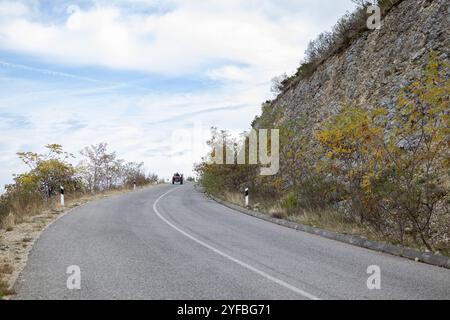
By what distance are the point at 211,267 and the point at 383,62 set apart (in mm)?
17689

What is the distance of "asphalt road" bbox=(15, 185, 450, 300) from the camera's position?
256 inches

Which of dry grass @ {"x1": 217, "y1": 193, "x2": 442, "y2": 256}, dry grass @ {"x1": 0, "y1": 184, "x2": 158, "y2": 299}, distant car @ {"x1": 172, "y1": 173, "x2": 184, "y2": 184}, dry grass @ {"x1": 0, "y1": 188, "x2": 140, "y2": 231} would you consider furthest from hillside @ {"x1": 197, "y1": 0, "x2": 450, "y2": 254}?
distant car @ {"x1": 172, "y1": 173, "x2": 184, "y2": 184}

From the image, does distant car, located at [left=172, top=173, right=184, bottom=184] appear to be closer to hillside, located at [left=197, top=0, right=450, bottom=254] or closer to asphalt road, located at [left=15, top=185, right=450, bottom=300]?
hillside, located at [left=197, top=0, right=450, bottom=254]

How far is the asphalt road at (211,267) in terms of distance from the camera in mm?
6500

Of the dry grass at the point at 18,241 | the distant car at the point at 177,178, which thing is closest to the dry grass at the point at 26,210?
the dry grass at the point at 18,241

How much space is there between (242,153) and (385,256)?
1788 cm

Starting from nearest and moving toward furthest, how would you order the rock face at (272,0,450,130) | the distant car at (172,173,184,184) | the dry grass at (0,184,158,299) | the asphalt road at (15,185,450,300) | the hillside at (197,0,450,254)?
the asphalt road at (15,185,450,300)
the dry grass at (0,184,158,299)
the hillside at (197,0,450,254)
the rock face at (272,0,450,130)
the distant car at (172,173,184,184)

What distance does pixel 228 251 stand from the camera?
986 cm

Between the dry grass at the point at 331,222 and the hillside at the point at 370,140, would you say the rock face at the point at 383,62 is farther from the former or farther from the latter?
the dry grass at the point at 331,222

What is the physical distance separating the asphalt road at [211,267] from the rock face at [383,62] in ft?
34.4

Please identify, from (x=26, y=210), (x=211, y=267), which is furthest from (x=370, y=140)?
(x=26, y=210)

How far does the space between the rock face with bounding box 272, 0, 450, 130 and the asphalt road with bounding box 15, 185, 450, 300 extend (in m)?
→ 10.5

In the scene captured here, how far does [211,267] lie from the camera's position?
321 inches
